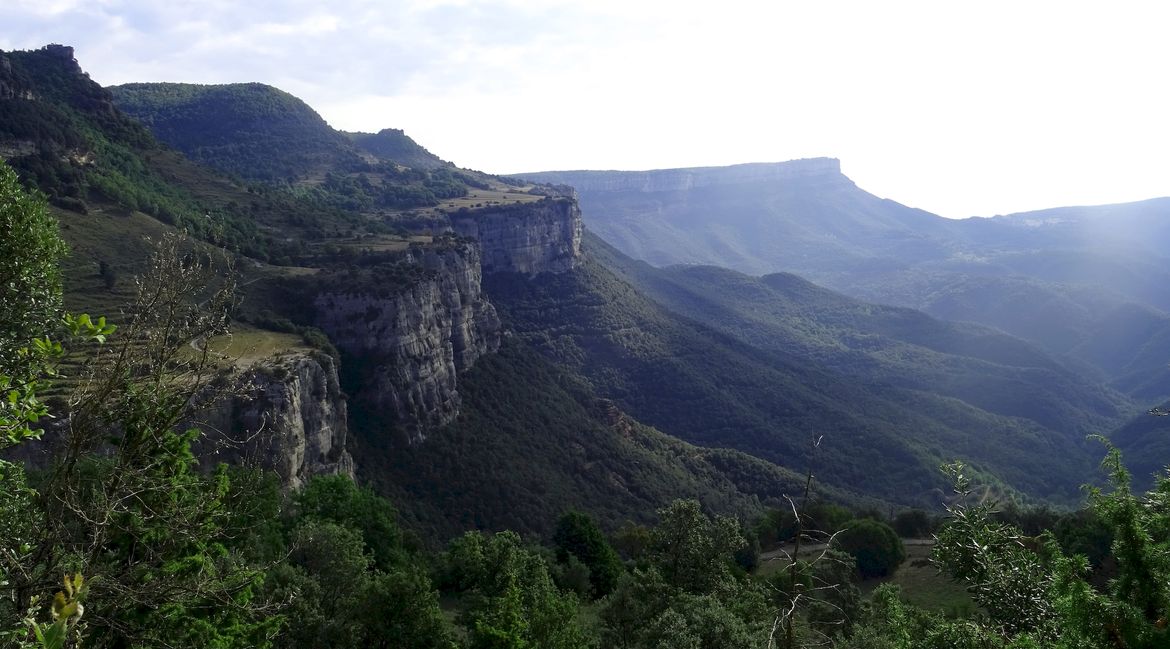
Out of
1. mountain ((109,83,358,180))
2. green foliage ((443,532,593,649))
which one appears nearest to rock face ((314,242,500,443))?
green foliage ((443,532,593,649))

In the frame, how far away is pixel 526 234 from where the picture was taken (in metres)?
117

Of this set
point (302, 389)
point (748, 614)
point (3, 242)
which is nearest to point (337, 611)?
point (748, 614)

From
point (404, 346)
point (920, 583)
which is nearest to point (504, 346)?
point (404, 346)

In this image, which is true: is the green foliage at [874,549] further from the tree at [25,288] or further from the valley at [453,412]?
the tree at [25,288]

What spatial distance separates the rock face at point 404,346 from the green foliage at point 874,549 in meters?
36.4

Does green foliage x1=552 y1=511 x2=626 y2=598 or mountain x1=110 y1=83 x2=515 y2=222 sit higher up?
mountain x1=110 y1=83 x2=515 y2=222

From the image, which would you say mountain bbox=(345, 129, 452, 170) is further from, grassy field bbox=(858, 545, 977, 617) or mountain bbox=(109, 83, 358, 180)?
grassy field bbox=(858, 545, 977, 617)

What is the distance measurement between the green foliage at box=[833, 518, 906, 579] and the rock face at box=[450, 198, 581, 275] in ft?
249

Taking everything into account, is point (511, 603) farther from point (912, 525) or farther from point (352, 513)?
point (912, 525)

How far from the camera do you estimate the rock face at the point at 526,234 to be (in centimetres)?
11375

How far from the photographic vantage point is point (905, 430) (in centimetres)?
10481

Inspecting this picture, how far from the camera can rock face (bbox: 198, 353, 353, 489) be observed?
129ft

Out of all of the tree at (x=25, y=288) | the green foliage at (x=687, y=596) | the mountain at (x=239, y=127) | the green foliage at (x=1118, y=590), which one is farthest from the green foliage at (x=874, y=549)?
the mountain at (x=239, y=127)

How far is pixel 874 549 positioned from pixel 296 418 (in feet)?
134
